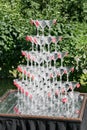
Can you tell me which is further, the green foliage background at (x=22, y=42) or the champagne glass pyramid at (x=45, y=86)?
the green foliage background at (x=22, y=42)

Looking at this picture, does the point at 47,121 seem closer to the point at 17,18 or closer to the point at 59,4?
the point at 17,18

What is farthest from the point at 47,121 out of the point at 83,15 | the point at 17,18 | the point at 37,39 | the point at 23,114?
the point at 83,15

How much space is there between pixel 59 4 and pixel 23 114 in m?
7.35

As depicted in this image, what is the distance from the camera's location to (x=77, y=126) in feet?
13.9

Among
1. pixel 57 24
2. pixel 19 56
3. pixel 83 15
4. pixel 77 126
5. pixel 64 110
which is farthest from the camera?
pixel 83 15

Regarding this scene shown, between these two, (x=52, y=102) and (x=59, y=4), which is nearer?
(x=52, y=102)

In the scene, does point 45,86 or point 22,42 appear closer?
point 45,86

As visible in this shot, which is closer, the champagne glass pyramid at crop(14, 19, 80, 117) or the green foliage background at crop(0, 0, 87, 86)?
the champagne glass pyramid at crop(14, 19, 80, 117)

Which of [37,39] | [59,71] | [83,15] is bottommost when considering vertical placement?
[83,15]

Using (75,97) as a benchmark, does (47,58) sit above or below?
above

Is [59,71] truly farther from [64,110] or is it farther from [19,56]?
[19,56]

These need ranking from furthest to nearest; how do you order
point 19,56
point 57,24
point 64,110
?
point 19,56
point 57,24
point 64,110

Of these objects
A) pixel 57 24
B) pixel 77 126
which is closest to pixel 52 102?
pixel 77 126

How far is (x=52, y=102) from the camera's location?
4793 mm
